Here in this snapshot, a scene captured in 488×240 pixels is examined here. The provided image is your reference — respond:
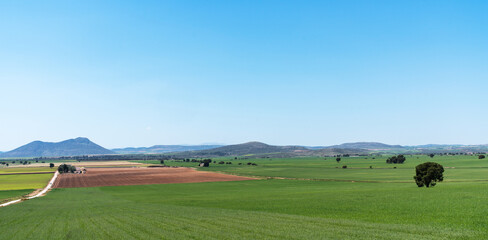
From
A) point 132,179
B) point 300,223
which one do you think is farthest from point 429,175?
point 132,179

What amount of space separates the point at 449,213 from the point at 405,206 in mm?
6298

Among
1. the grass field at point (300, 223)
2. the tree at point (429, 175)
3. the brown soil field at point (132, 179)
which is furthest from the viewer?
the brown soil field at point (132, 179)

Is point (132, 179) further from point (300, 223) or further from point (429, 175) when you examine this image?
point (300, 223)

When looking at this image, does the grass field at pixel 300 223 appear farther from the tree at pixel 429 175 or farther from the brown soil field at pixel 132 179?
the brown soil field at pixel 132 179

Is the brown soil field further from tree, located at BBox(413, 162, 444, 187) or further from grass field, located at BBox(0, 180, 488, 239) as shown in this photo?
grass field, located at BBox(0, 180, 488, 239)

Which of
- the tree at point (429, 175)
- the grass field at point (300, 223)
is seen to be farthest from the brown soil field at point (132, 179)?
the grass field at point (300, 223)

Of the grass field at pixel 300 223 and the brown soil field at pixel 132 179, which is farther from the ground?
the grass field at pixel 300 223

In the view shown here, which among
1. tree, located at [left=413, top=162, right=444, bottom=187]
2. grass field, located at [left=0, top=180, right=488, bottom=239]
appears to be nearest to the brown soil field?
tree, located at [left=413, top=162, right=444, bottom=187]

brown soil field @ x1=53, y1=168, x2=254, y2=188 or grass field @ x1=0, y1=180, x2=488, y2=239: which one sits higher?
grass field @ x1=0, y1=180, x2=488, y2=239

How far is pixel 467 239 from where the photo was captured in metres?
21.7

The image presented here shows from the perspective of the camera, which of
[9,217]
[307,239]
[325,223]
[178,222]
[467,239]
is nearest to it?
[467,239]

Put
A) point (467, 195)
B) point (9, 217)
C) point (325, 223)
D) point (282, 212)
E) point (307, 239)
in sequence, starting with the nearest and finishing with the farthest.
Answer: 1. point (307, 239)
2. point (325, 223)
3. point (282, 212)
4. point (9, 217)
5. point (467, 195)

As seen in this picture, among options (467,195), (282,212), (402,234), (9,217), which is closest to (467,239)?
(402,234)

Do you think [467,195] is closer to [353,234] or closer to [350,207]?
[350,207]
